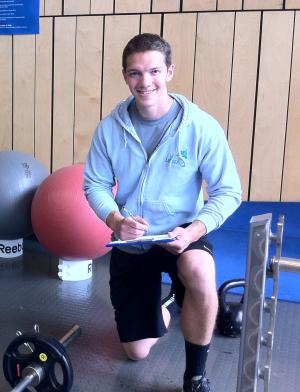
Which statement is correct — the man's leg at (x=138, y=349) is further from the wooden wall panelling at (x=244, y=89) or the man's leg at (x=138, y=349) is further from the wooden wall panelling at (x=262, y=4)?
the wooden wall panelling at (x=262, y=4)

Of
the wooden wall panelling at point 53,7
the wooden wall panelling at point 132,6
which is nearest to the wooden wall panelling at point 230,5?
the wooden wall panelling at point 132,6

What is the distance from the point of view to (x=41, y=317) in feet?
6.99

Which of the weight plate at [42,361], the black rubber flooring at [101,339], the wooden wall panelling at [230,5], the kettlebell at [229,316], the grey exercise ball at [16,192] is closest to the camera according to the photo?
the weight plate at [42,361]

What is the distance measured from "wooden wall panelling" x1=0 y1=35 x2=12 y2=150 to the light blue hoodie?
171 cm

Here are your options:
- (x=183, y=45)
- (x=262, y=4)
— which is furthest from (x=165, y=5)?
(x=262, y=4)

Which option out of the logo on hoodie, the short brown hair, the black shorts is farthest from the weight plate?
the short brown hair

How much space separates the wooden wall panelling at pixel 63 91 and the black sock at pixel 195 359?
1866 mm

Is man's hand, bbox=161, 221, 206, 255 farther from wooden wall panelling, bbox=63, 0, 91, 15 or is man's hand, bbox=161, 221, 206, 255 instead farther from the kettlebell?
wooden wall panelling, bbox=63, 0, 91, 15

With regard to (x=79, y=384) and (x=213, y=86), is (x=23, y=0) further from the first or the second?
(x=79, y=384)

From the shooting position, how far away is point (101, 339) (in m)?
1.97

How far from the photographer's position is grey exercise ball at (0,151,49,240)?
2561 millimetres

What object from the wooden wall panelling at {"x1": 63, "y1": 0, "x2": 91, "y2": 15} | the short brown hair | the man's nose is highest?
the wooden wall panelling at {"x1": 63, "y1": 0, "x2": 91, "y2": 15}

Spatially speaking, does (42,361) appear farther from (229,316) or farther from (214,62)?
(214,62)

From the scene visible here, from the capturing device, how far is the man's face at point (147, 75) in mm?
1548
